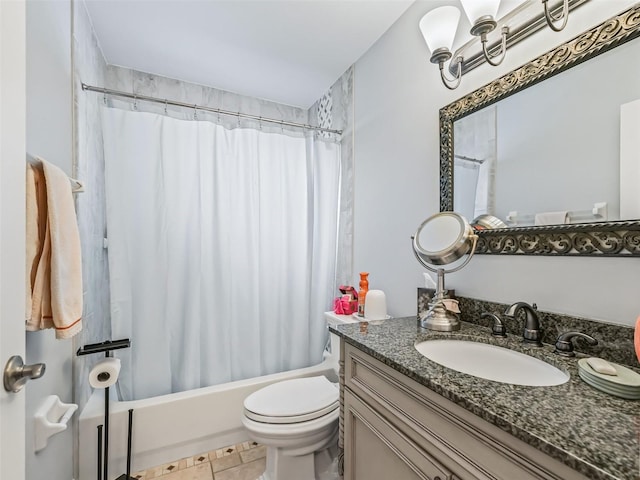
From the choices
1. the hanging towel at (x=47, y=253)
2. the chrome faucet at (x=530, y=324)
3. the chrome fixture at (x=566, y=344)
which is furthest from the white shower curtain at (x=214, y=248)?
the chrome fixture at (x=566, y=344)

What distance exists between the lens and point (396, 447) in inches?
31.9

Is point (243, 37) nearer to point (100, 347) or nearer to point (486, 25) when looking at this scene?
point (486, 25)

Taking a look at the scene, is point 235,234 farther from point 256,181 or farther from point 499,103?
point 499,103

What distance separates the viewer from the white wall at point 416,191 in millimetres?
839

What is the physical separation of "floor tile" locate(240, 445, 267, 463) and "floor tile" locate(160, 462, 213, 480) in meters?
0.18

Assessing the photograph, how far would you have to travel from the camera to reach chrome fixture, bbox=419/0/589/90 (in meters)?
0.93

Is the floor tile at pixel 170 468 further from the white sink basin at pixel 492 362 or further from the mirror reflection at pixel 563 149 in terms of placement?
the mirror reflection at pixel 563 149

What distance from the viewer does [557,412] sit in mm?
539

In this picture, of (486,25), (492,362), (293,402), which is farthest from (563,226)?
(293,402)

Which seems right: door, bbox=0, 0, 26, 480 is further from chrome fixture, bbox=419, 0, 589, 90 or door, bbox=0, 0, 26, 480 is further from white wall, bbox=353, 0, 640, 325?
white wall, bbox=353, 0, 640, 325

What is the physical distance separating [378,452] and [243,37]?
2.16 m

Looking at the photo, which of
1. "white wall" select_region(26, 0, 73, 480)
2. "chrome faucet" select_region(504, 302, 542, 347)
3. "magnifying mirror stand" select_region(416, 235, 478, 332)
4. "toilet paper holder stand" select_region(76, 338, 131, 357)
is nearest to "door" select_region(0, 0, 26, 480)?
"white wall" select_region(26, 0, 73, 480)

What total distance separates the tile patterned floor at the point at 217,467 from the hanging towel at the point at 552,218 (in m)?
1.76

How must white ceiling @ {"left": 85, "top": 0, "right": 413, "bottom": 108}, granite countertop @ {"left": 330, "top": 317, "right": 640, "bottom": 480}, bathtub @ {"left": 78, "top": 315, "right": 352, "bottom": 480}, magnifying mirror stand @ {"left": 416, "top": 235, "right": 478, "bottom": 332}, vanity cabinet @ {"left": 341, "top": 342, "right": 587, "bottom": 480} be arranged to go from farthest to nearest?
white ceiling @ {"left": 85, "top": 0, "right": 413, "bottom": 108} < bathtub @ {"left": 78, "top": 315, "right": 352, "bottom": 480} < magnifying mirror stand @ {"left": 416, "top": 235, "right": 478, "bottom": 332} < vanity cabinet @ {"left": 341, "top": 342, "right": 587, "bottom": 480} < granite countertop @ {"left": 330, "top": 317, "right": 640, "bottom": 480}
